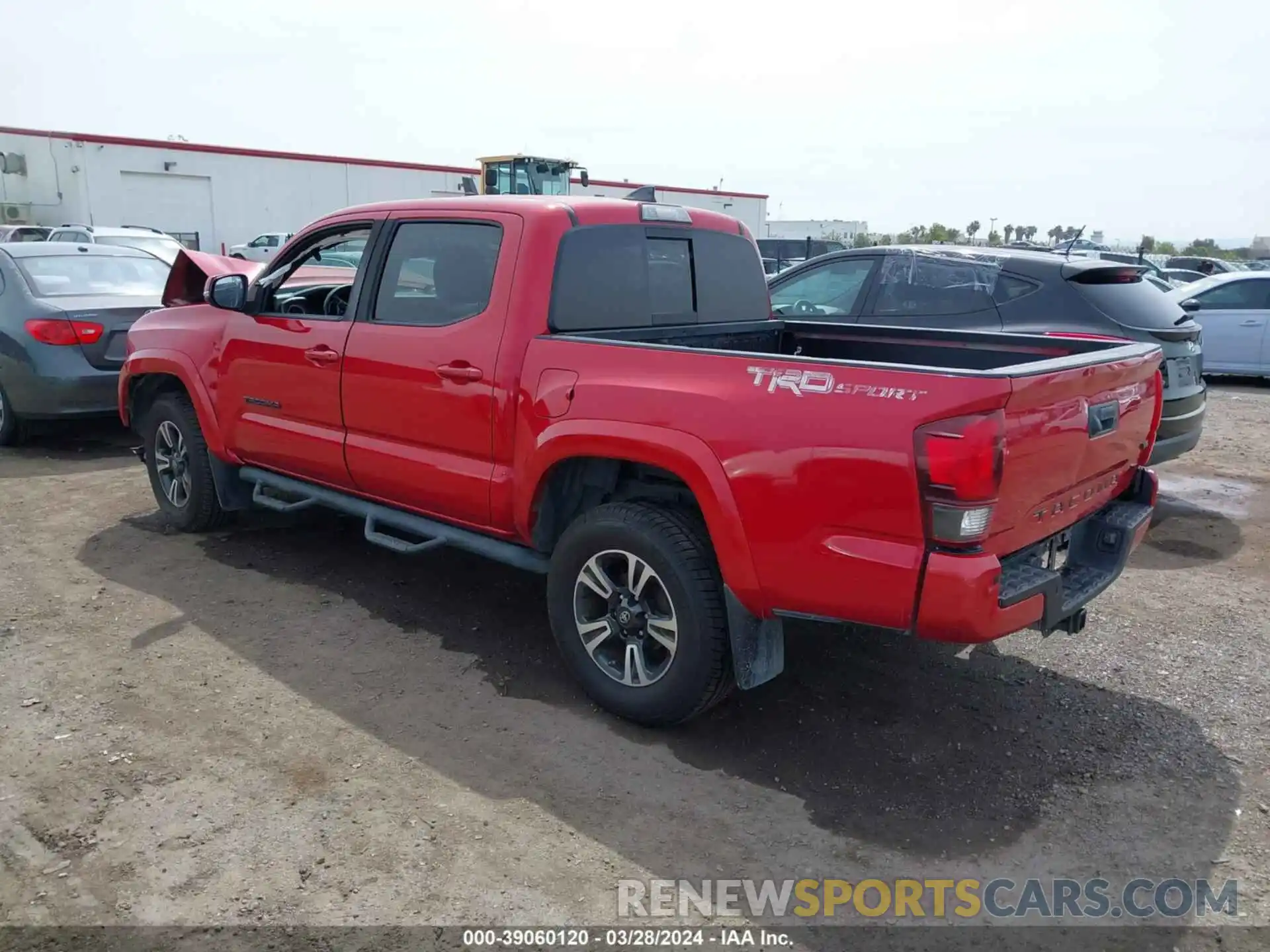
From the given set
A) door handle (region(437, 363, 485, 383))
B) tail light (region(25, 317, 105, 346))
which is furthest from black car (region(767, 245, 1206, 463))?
tail light (region(25, 317, 105, 346))

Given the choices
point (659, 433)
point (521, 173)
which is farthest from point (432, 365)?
point (521, 173)

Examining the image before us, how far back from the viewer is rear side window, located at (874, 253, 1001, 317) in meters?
6.61

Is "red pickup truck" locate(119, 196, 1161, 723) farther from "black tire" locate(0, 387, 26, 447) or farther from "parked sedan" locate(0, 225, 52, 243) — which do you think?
"parked sedan" locate(0, 225, 52, 243)

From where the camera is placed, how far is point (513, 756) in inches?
143

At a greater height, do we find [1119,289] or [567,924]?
[1119,289]

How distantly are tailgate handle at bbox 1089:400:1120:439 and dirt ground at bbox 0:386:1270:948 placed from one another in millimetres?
1223

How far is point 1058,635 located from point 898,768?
1596mm

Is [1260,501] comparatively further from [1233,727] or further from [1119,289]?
[1233,727]

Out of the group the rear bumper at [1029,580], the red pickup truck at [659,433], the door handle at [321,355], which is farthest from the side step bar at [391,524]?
the rear bumper at [1029,580]

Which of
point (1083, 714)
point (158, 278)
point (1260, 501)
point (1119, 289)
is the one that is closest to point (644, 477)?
point (1083, 714)

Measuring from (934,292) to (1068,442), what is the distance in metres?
3.68

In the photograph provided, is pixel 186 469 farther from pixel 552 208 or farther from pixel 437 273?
pixel 552 208

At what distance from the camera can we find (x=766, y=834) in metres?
3.19

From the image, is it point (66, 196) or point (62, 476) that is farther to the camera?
point (66, 196)
